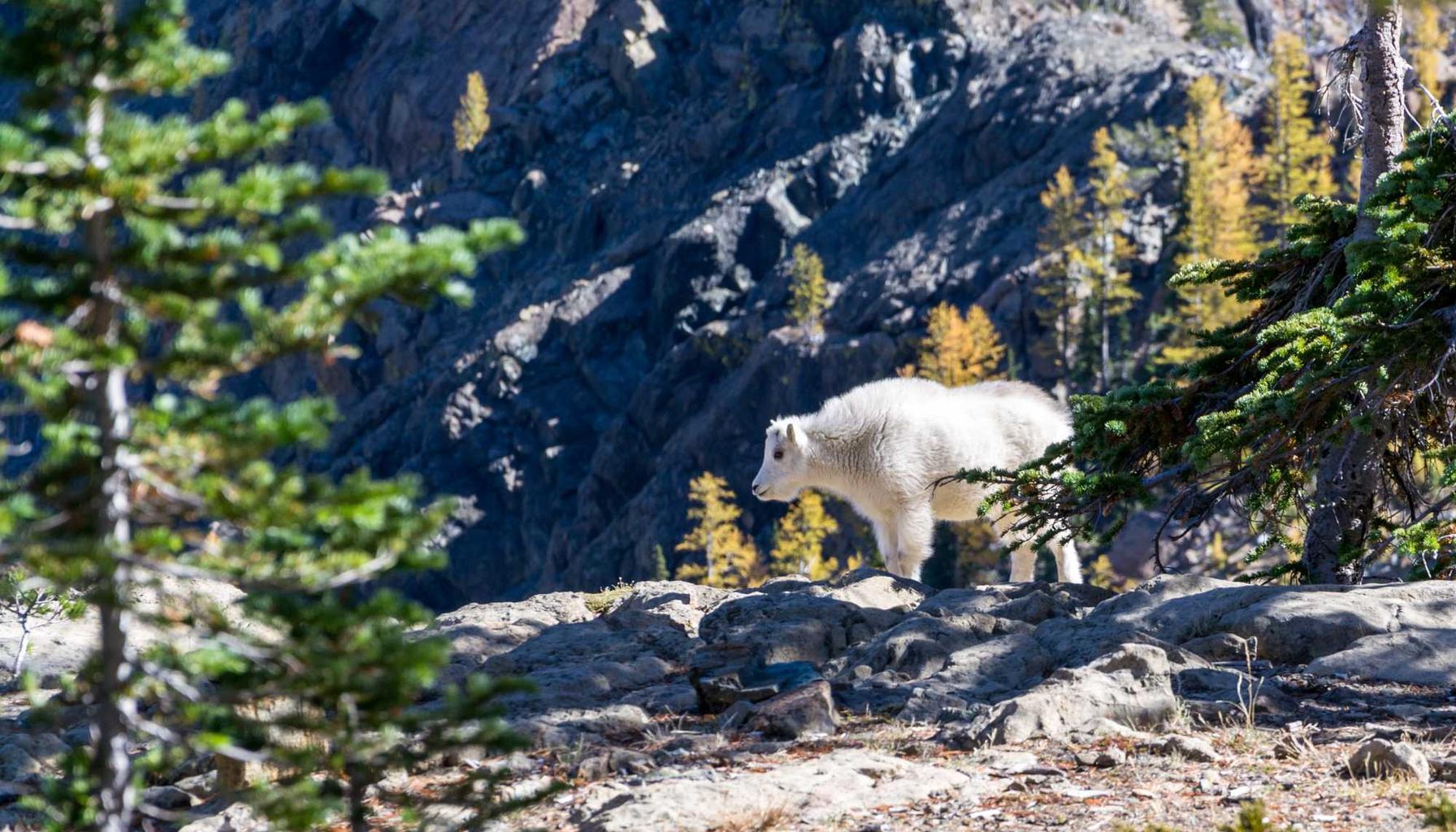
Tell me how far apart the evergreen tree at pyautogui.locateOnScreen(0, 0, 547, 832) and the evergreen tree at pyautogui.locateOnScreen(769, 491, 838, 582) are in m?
56.3

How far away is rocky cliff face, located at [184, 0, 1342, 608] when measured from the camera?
8438 cm

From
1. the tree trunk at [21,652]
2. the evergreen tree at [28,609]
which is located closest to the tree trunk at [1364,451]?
the evergreen tree at [28,609]

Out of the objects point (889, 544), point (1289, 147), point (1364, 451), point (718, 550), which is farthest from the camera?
point (1289, 147)

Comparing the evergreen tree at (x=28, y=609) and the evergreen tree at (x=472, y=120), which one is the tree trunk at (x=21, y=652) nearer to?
the evergreen tree at (x=28, y=609)

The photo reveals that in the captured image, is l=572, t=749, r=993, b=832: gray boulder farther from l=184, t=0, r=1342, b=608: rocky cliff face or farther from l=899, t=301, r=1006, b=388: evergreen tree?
l=184, t=0, r=1342, b=608: rocky cliff face

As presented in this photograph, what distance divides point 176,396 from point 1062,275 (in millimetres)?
73492

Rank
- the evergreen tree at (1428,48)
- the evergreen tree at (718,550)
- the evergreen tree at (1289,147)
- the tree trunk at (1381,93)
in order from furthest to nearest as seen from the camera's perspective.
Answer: the evergreen tree at (1428,48), the evergreen tree at (1289,147), the evergreen tree at (718,550), the tree trunk at (1381,93)

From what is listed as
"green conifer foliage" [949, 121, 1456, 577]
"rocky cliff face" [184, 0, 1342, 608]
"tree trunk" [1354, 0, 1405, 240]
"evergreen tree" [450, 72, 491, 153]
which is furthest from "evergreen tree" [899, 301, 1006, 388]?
"evergreen tree" [450, 72, 491, 153]

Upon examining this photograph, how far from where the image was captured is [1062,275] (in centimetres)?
7412

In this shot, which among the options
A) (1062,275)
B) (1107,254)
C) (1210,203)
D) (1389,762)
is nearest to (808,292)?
(1062,275)

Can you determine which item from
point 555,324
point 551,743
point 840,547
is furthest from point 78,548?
point 555,324

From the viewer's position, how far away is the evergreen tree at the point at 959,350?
64.8m

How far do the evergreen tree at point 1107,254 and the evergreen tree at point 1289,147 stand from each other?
757cm

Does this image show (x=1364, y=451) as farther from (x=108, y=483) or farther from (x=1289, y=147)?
(x=1289, y=147)
